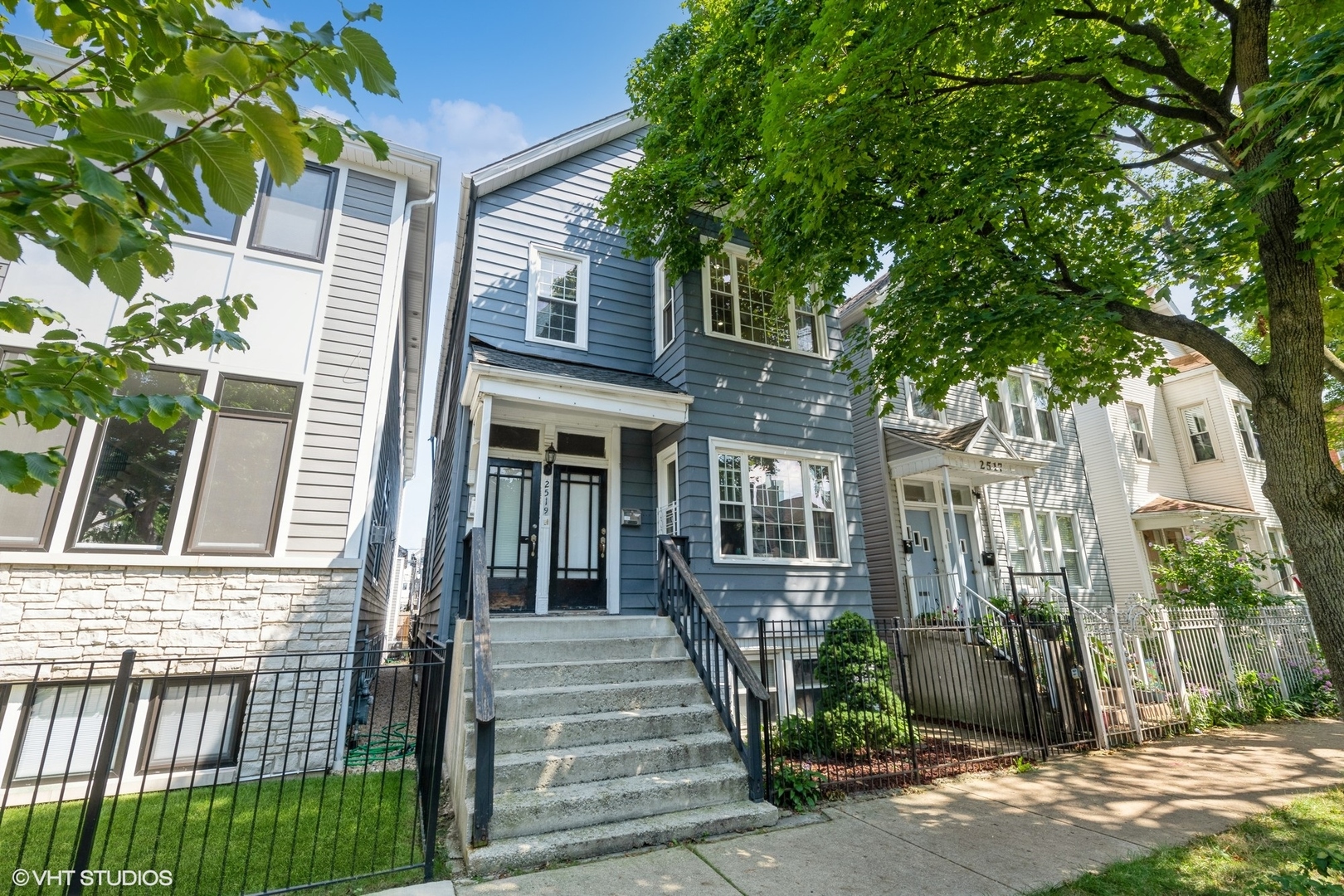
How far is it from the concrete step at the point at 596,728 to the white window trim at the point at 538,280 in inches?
219

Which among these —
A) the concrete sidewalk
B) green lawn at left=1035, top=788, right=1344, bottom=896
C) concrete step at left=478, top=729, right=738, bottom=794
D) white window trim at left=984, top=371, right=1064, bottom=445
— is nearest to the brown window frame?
concrete step at left=478, top=729, right=738, bottom=794

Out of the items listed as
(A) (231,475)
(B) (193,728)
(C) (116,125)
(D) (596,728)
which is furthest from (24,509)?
(C) (116,125)

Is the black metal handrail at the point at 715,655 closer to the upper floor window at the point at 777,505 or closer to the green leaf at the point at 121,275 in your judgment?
the upper floor window at the point at 777,505

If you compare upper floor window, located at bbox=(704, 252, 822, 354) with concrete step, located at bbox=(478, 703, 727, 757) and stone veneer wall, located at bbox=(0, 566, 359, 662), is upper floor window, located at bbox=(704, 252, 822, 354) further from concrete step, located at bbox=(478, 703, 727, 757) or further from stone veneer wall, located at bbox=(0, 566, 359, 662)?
stone veneer wall, located at bbox=(0, 566, 359, 662)

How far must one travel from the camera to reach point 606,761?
4.69 m

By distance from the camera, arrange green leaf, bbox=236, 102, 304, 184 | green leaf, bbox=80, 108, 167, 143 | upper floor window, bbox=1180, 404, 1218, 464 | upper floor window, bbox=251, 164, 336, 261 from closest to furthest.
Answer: green leaf, bbox=80, 108, 167, 143, green leaf, bbox=236, 102, 304, 184, upper floor window, bbox=251, 164, 336, 261, upper floor window, bbox=1180, 404, 1218, 464

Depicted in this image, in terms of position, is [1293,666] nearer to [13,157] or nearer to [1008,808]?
[1008,808]

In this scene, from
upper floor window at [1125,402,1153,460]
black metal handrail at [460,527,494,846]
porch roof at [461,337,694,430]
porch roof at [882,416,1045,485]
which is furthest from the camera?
upper floor window at [1125,402,1153,460]

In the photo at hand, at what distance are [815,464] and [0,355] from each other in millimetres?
10141

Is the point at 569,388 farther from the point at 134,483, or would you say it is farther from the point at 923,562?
the point at 923,562

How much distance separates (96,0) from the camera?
1623mm

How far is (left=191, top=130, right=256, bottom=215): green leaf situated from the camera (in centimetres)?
145

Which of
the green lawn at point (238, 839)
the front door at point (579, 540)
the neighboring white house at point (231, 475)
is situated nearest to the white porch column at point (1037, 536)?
the front door at point (579, 540)

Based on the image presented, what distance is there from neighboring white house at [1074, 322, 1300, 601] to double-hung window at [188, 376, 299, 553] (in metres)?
17.8
